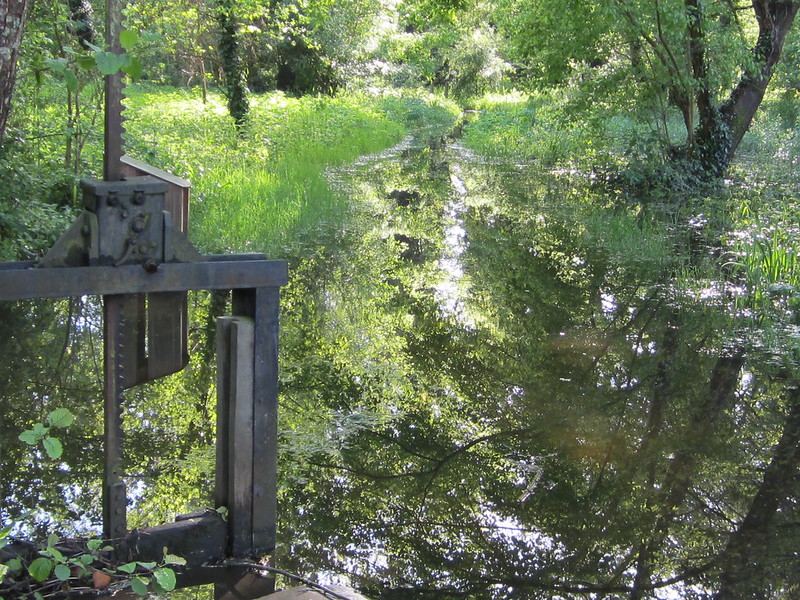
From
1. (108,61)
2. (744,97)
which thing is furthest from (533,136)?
(108,61)

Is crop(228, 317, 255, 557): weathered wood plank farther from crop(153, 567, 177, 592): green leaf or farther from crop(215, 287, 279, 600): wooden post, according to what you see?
crop(153, 567, 177, 592): green leaf

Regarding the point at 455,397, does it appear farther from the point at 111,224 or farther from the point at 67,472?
the point at 111,224

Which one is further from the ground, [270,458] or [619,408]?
[270,458]

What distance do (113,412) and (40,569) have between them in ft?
2.22

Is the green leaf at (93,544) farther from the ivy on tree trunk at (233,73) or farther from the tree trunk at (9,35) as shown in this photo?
the ivy on tree trunk at (233,73)

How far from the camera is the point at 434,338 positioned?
8.62 m

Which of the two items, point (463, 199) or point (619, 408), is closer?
point (619, 408)

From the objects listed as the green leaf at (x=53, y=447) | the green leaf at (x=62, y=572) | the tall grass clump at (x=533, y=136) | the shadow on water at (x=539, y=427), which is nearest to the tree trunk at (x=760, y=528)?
the shadow on water at (x=539, y=427)

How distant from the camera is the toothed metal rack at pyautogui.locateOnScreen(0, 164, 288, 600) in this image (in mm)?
3762

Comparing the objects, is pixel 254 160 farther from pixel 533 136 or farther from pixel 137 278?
pixel 533 136

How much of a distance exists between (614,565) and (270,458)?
1.87 metres

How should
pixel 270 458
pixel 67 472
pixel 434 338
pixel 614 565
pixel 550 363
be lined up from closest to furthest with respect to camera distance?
pixel 270 458, pixel 614 565, pixel 67 472, pixel 550 363, pixel 434 338

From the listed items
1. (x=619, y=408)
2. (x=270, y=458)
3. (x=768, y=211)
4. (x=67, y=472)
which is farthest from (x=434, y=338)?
(x=768, y=211)

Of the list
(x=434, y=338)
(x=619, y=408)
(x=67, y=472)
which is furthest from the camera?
(x=434, y=338)
